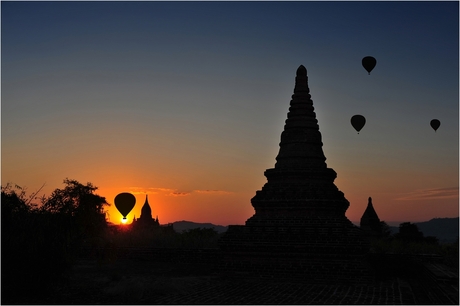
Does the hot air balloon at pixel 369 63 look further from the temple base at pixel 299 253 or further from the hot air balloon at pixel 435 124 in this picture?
the temple base at pixel 299 253

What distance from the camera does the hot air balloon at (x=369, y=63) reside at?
67.3 ft

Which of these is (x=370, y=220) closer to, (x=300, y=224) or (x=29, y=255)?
(x=300, y=224)

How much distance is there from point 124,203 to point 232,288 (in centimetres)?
727

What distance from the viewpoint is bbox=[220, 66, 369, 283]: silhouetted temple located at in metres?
15.9

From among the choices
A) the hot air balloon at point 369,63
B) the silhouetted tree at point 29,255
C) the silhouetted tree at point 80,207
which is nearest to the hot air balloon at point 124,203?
the silhouetted tree at point 80,207

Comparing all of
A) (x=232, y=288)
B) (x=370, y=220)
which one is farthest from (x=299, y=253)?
(x=370, y=220)

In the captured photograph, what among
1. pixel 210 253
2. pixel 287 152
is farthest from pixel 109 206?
pixel 287 152

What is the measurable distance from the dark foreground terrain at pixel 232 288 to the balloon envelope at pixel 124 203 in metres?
2.36

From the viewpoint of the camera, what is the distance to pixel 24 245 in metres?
10.9

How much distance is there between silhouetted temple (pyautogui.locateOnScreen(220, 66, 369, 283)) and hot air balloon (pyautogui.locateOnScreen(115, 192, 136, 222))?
4510mm

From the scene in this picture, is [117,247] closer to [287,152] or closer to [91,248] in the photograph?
[91,248]

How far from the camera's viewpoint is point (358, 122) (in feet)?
69.8

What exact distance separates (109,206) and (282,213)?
19.8 ft

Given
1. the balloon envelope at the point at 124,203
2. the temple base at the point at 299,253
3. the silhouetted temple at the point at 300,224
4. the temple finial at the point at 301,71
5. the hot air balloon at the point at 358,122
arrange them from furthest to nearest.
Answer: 1. the hot air balloon at the point at 358,122
2. the temple finial at the point at 301,71
3. the balloon envelope at the point at 124,203
4. the silhouetted temple at the point at 300,224
5. the temple base at the point at 299,253
